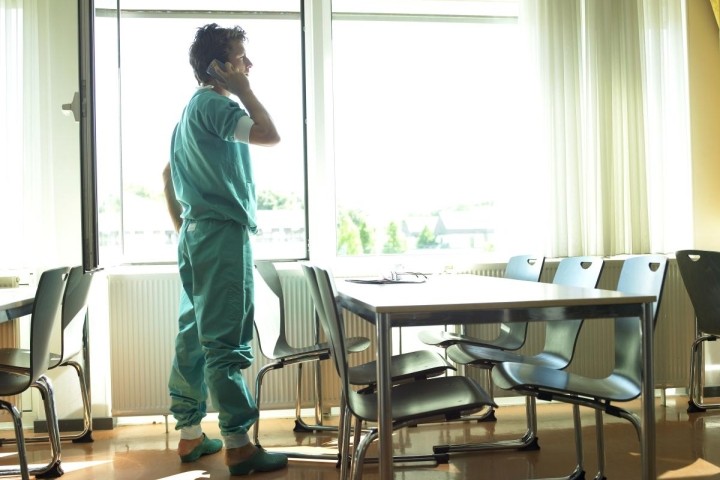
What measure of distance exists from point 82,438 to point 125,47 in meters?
2.13

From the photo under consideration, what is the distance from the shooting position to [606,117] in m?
4.43

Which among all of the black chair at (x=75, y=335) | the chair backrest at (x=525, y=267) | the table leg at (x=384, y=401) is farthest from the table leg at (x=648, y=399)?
the black chair at (x=75, y=335)

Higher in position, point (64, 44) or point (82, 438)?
point (64, 44)

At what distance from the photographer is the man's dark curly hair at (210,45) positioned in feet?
10.3

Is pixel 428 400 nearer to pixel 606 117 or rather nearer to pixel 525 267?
pixel 525 267

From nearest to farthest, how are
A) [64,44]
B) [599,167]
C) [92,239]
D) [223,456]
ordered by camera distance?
[92,239]
[223,456]
[64,44]
[599,167]

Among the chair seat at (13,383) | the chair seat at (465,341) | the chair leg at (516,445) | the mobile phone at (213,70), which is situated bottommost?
the chair leg at (516,445)

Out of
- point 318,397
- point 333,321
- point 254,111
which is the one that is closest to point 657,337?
point 318,397

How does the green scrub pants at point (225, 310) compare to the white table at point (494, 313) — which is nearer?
→ the white table at point (494, 313)

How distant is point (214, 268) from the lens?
2990mm

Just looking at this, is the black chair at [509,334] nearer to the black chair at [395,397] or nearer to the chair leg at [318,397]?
the chair leg at [318,397]

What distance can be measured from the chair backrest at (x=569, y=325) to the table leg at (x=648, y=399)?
626 millimetres

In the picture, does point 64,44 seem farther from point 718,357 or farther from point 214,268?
→ point 718,357

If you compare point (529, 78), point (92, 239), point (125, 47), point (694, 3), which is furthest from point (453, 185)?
point (92, 239)
